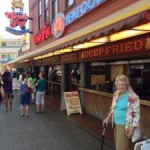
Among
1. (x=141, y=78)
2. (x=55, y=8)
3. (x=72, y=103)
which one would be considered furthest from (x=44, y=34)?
(x=141, y=78)

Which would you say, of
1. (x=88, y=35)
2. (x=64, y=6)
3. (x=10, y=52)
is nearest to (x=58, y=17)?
(x=64, y=6)

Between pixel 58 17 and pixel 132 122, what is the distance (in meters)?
12.0

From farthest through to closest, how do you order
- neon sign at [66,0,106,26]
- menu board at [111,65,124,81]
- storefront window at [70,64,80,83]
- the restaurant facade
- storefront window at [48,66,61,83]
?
storefront window at [48,66,61,83] < storefront window at [70,64,80,83] < neon sign at [66,0,106,26] < menu board at [111,65,124,81] < the restaurant facade

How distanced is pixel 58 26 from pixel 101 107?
21.2 ft

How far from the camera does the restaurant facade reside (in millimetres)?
7226

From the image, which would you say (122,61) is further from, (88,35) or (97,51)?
(88,35)

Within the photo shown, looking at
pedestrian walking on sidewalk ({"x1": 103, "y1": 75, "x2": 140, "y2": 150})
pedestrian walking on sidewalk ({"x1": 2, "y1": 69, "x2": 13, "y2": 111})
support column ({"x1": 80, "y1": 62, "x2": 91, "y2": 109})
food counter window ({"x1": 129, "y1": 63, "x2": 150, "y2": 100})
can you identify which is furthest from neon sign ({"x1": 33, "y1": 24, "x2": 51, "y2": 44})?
pedestrian walking on sidewalk ({"x1": 103, "y1": 75, "x2": 140, "y2": 150})

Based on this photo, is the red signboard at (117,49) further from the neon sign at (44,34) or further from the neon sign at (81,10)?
the neon sign at (44,34)

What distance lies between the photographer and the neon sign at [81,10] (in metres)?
12.0

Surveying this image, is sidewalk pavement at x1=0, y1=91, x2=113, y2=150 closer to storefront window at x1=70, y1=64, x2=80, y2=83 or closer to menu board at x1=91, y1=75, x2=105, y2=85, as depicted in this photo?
menu board at x1=91, y1=75, x2=105, y2=85

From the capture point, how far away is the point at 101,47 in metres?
11.2

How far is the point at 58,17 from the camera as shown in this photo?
666 inches

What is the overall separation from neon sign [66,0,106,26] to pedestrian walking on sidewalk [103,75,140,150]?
5.97 m

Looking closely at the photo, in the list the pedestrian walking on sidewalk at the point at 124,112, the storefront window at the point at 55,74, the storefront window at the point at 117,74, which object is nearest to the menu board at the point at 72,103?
the storefront window at the point at 117,74
